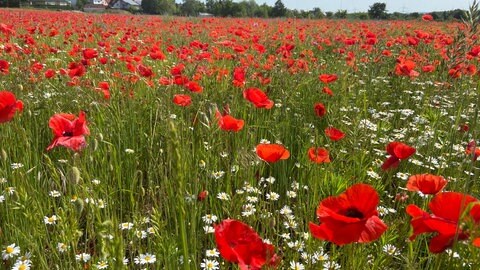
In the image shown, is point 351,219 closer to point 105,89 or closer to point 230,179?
point 230,179

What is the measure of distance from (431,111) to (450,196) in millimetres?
2978

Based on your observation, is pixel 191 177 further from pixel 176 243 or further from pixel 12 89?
pixel 12 89

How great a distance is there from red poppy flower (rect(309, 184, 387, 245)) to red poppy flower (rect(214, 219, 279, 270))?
0.43 ft

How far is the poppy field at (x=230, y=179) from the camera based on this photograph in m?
1.07

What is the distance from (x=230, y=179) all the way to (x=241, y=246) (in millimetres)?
1291

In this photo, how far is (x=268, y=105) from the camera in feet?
7.36

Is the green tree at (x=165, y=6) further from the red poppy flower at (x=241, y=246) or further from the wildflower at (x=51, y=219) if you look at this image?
the red poppy flower at (x=241, y=246)

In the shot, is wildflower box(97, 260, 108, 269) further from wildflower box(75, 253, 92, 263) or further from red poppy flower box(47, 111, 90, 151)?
red poppy flower box(47, 111, 90, 151)

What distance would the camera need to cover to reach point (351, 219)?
94cm

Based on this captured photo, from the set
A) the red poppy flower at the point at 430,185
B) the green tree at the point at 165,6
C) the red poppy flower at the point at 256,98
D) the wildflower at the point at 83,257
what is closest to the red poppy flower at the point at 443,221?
the red poppy flower at the point at 430,185

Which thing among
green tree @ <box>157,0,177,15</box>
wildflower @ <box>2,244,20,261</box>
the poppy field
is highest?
green tree @ <box>157,0,177,15</box>

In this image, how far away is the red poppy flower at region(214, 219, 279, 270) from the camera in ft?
3.18

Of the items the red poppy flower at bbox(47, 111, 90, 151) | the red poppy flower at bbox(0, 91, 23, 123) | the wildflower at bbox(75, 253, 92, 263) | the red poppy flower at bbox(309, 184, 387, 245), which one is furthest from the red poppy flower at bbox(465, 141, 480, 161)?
the red poppy flower at bbox(0, 91, 23, 123)

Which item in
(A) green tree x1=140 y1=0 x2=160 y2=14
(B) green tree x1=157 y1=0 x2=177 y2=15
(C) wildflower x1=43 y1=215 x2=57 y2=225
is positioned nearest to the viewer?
(C) wildflower x1=43 y1=215 x2=57 y2=225
